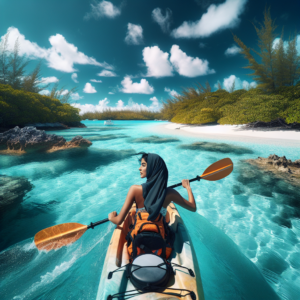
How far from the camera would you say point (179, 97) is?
144 ft

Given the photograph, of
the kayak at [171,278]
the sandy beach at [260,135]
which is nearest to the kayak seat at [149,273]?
the kayak at [171,278]

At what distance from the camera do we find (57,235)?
2.26 meters

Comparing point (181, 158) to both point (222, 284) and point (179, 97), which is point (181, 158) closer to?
point (222, 284)

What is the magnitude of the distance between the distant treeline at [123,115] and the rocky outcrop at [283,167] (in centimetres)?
6902

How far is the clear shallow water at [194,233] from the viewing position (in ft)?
7.59

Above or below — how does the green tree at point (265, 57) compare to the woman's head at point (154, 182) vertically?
above

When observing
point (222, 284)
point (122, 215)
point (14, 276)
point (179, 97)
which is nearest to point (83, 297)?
point (14, 276)

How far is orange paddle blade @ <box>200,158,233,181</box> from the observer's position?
9.70ft

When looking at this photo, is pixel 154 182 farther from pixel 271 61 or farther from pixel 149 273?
pixel 271 61

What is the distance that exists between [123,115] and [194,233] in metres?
79.1

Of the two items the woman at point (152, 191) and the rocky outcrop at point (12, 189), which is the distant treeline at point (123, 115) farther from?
the woman at point (152, 191)

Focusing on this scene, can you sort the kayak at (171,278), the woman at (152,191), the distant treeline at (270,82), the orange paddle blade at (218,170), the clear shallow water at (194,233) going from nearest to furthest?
the kayak at (171,278), the woman at (152,191), the clear shallow water at (194,233), the orange paddle blade at (218,170), the distant treeline at (270,82)

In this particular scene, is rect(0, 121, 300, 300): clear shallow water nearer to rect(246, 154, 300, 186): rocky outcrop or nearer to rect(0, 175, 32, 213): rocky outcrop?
rect(0, 175, 32, 213): rocky outcrop

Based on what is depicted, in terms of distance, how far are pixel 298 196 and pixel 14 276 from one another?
283 inches
